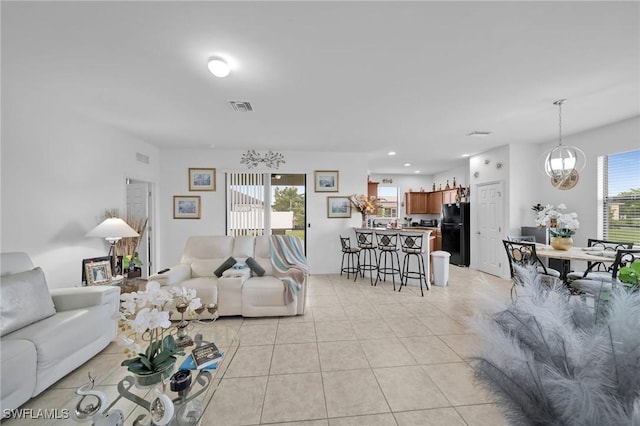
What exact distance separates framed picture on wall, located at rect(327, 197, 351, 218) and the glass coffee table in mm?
4406

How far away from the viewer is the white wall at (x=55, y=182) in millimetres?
2686

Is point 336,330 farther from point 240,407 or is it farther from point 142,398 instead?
point 142,398

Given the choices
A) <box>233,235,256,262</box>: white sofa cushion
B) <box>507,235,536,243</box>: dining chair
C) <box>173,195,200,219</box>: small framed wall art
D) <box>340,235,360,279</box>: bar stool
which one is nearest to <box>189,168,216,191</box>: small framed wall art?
<box>173,195,200,219</box>: small framed wall art

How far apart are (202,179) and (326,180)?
8.63 ft

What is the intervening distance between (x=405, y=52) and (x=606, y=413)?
256 centimetres

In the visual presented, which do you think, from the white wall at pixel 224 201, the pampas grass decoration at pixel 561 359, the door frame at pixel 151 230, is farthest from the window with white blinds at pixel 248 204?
the pampas grass decoration at pixel 561 359

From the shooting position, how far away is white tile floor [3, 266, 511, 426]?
1845 millimetres

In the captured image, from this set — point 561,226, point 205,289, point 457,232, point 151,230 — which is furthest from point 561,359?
point 457,232

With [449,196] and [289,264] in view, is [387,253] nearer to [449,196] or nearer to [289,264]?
[289,264]

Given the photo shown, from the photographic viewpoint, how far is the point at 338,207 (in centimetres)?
603

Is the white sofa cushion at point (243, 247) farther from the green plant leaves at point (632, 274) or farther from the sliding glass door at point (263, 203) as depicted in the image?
the green plant leaves at point (632, 274)

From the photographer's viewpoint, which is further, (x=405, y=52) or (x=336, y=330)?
(x=336, y=330)

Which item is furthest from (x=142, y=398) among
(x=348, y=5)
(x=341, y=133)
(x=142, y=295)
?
(x=341, y=133)

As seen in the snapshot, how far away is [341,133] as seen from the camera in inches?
181
